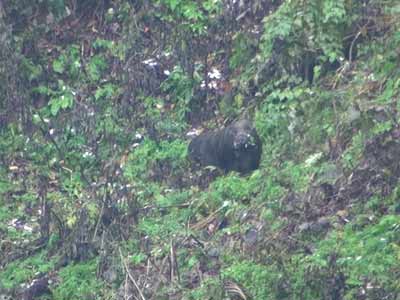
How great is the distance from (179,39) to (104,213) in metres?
2.64

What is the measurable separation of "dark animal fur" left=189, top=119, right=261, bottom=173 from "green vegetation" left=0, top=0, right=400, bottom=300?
0.11 meters

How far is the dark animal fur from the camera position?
32.9ft

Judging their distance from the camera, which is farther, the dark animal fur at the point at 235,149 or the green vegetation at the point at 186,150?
the dark animal fur at the point at 235,149

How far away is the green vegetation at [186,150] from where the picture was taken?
8688 millimetres

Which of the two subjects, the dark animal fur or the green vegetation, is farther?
the dark animal fur

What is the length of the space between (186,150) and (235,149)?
0.76 meters

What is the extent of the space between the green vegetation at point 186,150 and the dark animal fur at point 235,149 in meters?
0.11

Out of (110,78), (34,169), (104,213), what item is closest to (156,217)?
(104,213)

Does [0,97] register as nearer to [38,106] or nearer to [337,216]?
[38,106]

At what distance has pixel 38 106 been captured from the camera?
→ 11.8 metres

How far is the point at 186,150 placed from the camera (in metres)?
10.7

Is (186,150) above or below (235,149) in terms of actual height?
below

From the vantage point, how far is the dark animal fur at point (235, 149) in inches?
395

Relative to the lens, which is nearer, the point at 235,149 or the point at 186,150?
the point at 235,149
